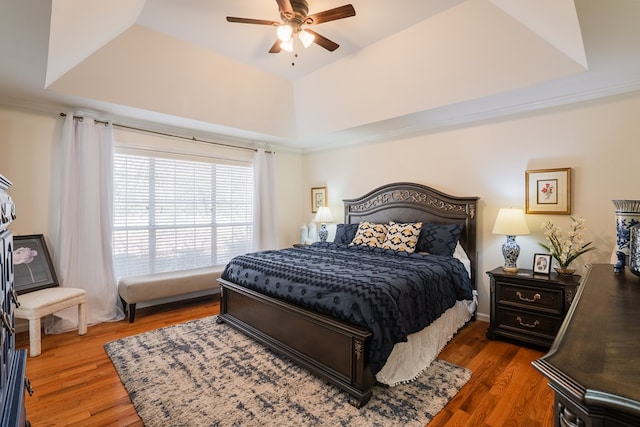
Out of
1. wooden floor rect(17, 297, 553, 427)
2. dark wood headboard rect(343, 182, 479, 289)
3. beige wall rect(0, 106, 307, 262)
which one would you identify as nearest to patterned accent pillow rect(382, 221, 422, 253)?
dark wood headboard rect(343, 182, 479, 289)

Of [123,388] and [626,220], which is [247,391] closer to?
[123,388]

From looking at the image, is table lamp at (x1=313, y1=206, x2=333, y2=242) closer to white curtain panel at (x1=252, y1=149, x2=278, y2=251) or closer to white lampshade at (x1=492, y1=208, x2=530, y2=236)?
white curtain panel at (x1=252, y1=149, x2=278, y2=251)

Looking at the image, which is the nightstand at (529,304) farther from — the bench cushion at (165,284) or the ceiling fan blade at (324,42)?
the bench cushion at (165,284)

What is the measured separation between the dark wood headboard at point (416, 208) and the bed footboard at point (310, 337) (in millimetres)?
2141

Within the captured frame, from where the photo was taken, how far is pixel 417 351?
2406 mm

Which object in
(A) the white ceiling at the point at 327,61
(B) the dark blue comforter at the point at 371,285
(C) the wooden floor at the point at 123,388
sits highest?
(A) the white ceiling at the point at 327,61

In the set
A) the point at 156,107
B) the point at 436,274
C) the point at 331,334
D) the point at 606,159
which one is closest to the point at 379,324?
the point at 331,334

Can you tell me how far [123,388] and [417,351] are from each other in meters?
2.22

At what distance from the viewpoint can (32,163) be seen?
3316mm

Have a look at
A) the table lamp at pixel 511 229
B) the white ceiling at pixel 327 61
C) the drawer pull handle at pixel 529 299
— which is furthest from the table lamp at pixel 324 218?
the drawer pull handle at pixel 529 299

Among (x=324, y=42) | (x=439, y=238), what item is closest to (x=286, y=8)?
(x=324, y=42)

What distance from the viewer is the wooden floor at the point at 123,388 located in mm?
1918

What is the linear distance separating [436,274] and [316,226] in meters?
2.92

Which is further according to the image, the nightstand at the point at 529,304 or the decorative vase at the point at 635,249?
the nightstand at the point at 529,304
